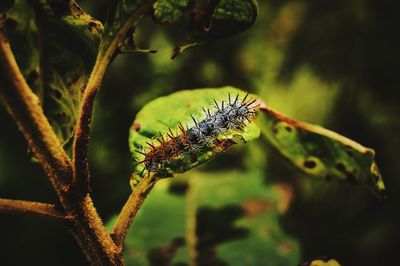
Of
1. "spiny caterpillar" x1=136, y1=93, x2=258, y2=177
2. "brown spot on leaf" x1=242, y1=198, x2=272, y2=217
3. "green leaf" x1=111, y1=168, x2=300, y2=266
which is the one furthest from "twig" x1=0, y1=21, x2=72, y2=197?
"brown spot on leaf" x1=242, y1=198, x2=272, y2=217

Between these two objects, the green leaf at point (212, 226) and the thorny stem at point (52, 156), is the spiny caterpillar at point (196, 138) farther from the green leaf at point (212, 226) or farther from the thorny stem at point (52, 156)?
the green leaf at point (212, 226)

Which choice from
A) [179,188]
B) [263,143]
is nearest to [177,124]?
[179,188]

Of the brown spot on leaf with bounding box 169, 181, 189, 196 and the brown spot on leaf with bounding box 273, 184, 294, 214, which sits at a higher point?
the brown spot on leaf with bounding box 169, 181, 189, 196

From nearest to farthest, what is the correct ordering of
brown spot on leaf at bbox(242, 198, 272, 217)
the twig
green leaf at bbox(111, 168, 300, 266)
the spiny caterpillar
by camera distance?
1. the twig
2. the spiny caterpillar
3. green leaf at bbox(111, 168, 300, 266)
4. brown spot on leaf at bbox(242, 198, 272, 217)

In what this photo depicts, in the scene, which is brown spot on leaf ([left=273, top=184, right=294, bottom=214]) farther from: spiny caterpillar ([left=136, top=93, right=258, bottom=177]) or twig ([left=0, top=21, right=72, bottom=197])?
twig ([left=0, top=21, right=72, bottom=197])

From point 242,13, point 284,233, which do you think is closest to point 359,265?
point 284,233

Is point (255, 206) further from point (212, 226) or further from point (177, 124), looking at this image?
point (177, 124)
